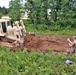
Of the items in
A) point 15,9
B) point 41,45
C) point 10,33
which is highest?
point 15,9

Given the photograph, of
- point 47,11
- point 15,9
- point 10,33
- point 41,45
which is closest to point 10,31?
point 10,33

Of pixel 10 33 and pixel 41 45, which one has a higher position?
pixel 10 33

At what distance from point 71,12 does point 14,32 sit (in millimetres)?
9247

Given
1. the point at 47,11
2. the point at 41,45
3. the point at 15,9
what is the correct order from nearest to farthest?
the point at 41,45 → the point at 47,11 → the point at 15,9

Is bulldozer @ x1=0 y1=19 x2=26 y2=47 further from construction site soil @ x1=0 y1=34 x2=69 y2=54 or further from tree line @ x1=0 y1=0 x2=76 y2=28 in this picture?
tree line @ x1=0 y1=0 x2=76 y2=28

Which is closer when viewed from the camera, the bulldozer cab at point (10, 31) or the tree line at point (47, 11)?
the bulldozer cab at point (10, 31)

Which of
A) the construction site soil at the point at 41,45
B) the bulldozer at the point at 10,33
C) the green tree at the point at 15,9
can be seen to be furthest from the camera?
the green tree at the point at 15,9

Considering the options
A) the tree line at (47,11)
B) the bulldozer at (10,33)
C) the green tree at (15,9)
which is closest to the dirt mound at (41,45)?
the bulldozer at (10,33)

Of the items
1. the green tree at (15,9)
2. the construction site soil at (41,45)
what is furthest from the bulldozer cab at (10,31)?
the green tree at (15,9)

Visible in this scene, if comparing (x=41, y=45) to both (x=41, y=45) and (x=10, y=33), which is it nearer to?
(x=41, y=45)

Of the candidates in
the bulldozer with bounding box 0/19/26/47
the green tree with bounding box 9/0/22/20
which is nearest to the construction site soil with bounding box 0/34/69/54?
the bulldozer with bounding box 0/19/26/47

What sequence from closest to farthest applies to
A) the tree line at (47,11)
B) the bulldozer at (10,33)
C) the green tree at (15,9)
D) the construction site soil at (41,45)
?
1. the construction site soil at (41,45)
2. the bulldozer at (10,33)
3. the tree line at (47,11)
4. the green tree at (15,9)

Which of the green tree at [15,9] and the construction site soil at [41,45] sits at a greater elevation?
the green tree at [15,9]

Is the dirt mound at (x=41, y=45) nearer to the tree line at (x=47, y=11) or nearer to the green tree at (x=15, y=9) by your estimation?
the tree line at (x=47, y=11)
